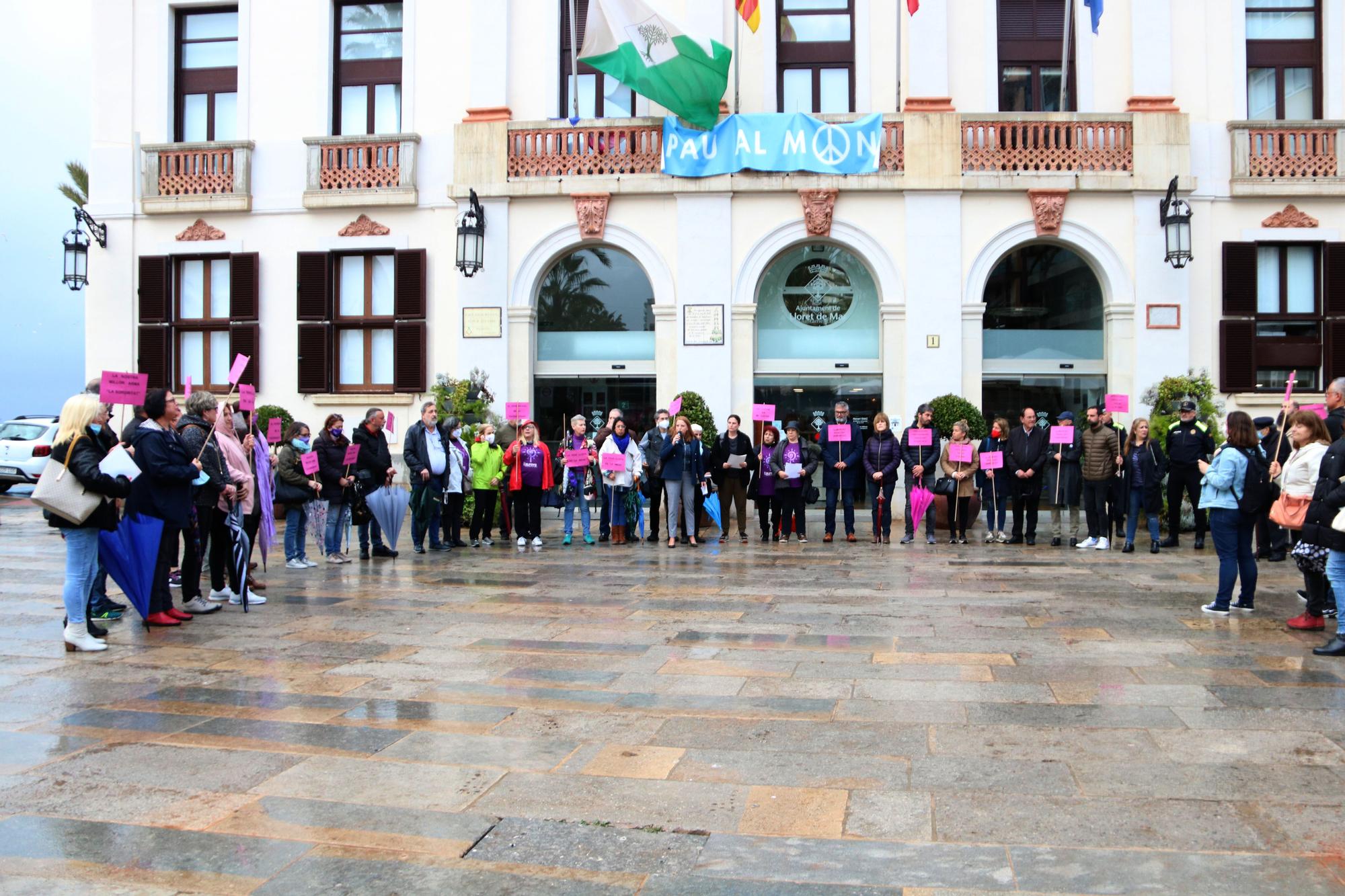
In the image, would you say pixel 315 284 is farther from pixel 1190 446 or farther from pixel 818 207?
pixel 1190 446

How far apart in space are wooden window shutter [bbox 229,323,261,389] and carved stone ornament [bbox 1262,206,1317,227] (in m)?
17.9

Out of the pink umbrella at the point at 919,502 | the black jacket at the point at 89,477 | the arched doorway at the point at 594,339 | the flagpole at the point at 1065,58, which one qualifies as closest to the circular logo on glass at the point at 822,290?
the arched doorway at the point at 594,339

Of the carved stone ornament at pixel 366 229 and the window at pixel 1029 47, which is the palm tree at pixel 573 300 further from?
the window at pixel 1029 47

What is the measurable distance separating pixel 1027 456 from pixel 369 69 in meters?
13.8

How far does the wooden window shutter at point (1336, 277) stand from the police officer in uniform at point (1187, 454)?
5627mm

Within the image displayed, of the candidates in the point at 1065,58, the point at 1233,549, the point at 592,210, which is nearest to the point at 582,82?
the point at 592,210

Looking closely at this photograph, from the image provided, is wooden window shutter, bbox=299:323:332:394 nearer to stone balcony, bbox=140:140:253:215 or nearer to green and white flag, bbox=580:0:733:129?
stone balcony, bbox=140:140:253:215

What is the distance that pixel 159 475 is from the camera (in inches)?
348

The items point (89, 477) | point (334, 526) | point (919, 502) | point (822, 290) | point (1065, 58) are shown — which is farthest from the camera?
point (822, 290)

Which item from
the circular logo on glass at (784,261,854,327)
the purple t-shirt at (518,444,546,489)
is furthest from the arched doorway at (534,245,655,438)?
the purple t-shirt at (518,444,546,489)

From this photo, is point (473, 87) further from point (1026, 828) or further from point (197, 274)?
point (1026, 828)

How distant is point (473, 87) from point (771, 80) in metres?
5.29

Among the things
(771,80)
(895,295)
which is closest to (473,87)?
(771,80)

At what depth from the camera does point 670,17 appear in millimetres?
19500
